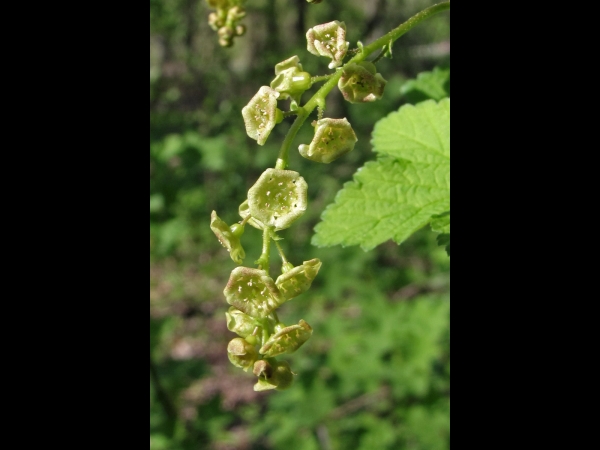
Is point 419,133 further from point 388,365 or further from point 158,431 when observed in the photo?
point 388,365

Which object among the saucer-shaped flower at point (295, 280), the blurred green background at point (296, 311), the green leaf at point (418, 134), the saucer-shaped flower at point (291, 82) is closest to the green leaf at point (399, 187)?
the green leaf at point (418, 134)

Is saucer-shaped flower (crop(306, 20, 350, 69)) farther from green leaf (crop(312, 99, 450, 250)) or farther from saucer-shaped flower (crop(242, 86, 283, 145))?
green leaf (crop(312, 99, 450, 250))

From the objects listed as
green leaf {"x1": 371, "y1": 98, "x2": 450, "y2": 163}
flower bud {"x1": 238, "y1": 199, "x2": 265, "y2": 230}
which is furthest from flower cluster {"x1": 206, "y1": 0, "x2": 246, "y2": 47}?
flower bud {"x1": 238, "y1": 199, "x2": 265, "y2": 230}

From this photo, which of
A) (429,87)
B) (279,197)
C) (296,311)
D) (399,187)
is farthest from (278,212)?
(296,311)

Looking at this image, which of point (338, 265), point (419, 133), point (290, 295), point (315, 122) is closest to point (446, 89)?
point (419, 133)

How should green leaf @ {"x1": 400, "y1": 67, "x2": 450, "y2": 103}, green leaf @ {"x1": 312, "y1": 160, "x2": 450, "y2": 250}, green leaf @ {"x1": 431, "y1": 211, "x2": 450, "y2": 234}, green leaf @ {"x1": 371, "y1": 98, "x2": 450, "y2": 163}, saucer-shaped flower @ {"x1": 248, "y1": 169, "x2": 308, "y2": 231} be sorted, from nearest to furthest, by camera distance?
saucer-shaped flower @ {"x1": 248, "y1": 169, "x2": 308, "y2": 231}, green leaf @ {"x1": 431, "y1": 211, "x2": 450, "y2": 234}, green leaf @ {"x1": 312, "y1": 160, "x2": 450, "y2": 250}, green leaf @ {"x1": 371, "y1": 98, "x2": 450, "y2": 163}, green leaf @ {"x1": 400, "y1": 67, "x2": 450, "y2": 103}

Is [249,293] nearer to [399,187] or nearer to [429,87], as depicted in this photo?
[399,187]

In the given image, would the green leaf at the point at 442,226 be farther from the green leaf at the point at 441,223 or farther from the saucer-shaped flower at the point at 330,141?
the saucer-shaped flower at the point at 330,141

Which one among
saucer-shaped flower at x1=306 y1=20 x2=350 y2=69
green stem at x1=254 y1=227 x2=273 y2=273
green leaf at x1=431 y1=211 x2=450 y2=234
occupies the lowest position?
green stem at x1=254 y1=227 x2=273 y2=273
